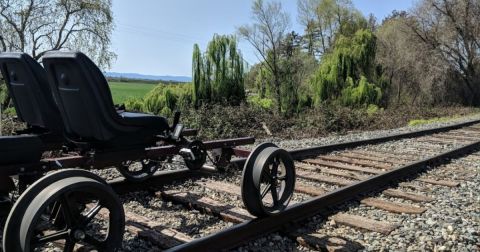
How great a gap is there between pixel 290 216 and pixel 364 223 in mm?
750

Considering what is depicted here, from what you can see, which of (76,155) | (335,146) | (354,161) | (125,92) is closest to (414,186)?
(354,161)

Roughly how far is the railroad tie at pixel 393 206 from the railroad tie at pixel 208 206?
152 centimetres

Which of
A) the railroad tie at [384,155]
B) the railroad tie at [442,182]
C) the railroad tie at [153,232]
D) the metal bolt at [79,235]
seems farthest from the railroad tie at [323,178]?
the metal bolt at [79,235]

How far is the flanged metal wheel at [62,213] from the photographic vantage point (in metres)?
2.81

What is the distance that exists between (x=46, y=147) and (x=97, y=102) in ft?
4.31

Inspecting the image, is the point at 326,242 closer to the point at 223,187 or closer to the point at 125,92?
the point at 223,187

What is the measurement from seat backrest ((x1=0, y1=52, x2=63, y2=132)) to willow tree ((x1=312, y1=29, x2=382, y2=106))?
20.6 metres

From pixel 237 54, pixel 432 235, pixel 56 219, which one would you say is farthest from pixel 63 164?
pixel 237 54

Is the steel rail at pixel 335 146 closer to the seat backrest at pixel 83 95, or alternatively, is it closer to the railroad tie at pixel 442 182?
the seat backrest at pixel 83 95

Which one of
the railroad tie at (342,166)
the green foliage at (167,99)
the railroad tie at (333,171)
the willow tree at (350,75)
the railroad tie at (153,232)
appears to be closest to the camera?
the railroad tie at (153,232)

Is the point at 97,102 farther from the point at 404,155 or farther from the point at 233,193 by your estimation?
the point at 404,155

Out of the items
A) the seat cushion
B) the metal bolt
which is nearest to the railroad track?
the metal bolt

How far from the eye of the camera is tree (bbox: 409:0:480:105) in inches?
1375

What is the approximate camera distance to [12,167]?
134 inches
